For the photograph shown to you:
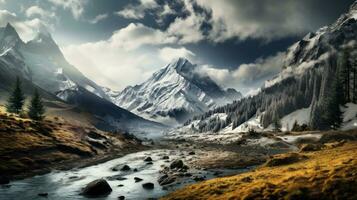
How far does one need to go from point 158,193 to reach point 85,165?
38.4 metres

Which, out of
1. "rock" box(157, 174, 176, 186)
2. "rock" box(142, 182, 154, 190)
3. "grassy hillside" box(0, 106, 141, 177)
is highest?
"grassy hillside" box(0, 106, 141, 177)

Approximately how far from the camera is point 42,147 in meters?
80.7

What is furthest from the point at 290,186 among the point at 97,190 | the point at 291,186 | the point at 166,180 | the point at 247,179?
the point at 97,190

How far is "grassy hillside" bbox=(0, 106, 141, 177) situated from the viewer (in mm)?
65438

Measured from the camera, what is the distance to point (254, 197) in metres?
29.3

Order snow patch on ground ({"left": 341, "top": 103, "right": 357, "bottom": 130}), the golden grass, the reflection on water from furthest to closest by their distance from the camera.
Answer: snow patch on ground ({"left": 341, "top": 103, "right": 357, "bottom": 130}) < the reflection on water < the golden grass

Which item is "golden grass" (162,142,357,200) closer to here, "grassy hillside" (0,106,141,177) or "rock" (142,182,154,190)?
"rock" (142,182,154,190)

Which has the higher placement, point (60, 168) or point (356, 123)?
point (356, 123)

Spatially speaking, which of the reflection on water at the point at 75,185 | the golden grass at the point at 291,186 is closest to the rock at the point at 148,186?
the reflection on water at the point at 75,185

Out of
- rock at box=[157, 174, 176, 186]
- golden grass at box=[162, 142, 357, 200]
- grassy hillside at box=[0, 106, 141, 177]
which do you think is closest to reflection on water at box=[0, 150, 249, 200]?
rock at box=[157, 174, 176, 186]

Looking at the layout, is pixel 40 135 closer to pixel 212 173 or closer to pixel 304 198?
pixel 212 173

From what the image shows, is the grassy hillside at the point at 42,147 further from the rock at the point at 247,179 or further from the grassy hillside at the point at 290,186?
the rock at the point at 247,179

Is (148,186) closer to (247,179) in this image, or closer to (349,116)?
(247,179)

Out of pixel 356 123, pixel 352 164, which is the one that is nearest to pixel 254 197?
pixel 352 164
